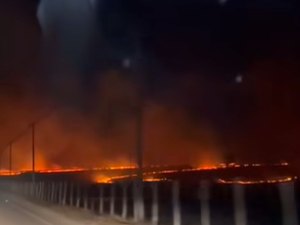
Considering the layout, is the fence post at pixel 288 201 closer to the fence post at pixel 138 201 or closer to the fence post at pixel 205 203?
the fence post at pixel 205 203

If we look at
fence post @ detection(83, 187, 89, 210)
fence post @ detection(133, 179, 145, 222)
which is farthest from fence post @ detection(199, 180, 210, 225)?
fence post @ detection(83, 187, 89, 210)

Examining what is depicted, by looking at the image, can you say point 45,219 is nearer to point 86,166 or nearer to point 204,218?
point 204,218

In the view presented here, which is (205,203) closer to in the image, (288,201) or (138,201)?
(138,201)

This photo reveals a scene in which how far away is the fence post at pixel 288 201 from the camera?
14.2 metres

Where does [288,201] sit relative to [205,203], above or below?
above

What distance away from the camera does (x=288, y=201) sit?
14273 millimetres

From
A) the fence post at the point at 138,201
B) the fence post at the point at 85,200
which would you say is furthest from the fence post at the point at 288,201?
the fence post at the point at 85,200

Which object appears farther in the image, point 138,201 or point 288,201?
point 138,201

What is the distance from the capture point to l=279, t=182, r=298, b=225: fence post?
14.2 m

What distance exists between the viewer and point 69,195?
3675 centimetres

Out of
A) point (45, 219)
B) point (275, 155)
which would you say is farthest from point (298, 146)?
point (45, 219)

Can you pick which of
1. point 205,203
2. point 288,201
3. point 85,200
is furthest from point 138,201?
point 85,200

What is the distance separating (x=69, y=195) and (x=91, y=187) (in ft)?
7.96

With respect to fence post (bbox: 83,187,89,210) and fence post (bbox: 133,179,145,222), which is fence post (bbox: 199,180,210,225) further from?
fence post (bbox: 83,187,89,210)
